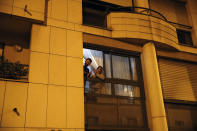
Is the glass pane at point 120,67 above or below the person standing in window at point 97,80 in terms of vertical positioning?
above

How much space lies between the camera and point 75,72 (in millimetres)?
9258

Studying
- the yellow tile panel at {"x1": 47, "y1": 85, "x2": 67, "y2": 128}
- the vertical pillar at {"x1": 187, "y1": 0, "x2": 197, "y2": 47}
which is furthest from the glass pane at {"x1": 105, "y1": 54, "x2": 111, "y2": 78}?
the vertical pillar at {"x1": 187, "y1": 0, "x2": 197, "y2": 47}

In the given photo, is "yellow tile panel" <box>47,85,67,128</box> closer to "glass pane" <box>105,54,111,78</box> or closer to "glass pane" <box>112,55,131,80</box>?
"glass pane" <box>105,54,111,78</box>

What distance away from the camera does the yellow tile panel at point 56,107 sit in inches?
321

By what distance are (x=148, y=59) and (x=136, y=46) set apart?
0.93 m

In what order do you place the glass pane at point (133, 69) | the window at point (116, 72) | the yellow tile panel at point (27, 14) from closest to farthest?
the yellow tile panel at point (27, 14)
the window at point (116, 72)
the glass pane at point (133, 69)

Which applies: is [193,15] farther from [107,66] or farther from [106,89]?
[106,89]

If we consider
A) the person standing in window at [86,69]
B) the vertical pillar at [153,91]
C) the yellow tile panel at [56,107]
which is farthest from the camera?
the vertical pillar at [153,91]

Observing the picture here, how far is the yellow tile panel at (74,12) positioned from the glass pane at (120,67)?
7.98 feet

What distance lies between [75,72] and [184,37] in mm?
8060

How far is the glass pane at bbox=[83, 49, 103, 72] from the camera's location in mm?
10266

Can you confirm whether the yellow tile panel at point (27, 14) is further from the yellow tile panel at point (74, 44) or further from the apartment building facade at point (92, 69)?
the yellow tile panel at point (74, 44)

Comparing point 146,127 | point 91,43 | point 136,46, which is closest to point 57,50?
point 91,43

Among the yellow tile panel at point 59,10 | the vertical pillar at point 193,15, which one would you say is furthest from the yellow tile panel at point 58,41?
the vertical pillar at point 193,15
